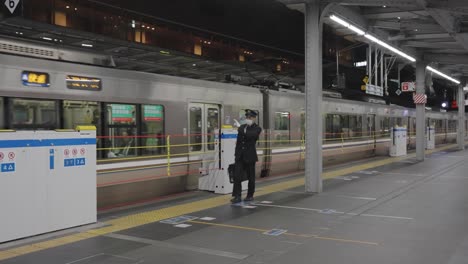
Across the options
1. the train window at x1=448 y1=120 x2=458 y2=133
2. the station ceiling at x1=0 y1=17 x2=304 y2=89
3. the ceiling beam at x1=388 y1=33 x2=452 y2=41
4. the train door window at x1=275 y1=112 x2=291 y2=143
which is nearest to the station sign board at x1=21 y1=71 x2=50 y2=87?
the station ceiling at x1=0 y1=17 x2=304 y2=89

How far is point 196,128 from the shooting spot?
10.4m

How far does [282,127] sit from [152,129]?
5.75 meters

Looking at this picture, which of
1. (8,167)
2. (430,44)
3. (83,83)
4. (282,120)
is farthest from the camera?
(430,44)

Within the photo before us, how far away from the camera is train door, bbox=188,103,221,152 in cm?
1030

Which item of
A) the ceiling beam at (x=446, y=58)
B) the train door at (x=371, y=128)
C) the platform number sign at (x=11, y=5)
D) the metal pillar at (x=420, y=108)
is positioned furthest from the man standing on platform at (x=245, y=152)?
the train door at (x=371, y=128)

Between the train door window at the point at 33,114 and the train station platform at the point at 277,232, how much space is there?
1839mm

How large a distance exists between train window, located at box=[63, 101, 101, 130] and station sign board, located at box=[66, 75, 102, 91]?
0.89 feet

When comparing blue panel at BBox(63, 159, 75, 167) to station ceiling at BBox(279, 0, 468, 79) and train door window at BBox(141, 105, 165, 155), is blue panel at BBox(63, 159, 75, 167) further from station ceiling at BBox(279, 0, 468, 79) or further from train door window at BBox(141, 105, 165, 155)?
station ceiling at BBox(279, 0, 468, 79)

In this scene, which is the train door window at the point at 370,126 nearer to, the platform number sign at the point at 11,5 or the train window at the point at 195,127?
the train window at the point at 195,127

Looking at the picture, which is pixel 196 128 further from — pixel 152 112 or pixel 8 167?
pixel 8 167

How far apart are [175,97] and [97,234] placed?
13.9 ft

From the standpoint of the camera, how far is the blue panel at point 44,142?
18.9 ft

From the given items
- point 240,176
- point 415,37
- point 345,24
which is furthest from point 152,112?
point 415,37

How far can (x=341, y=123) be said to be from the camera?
60.7ft
